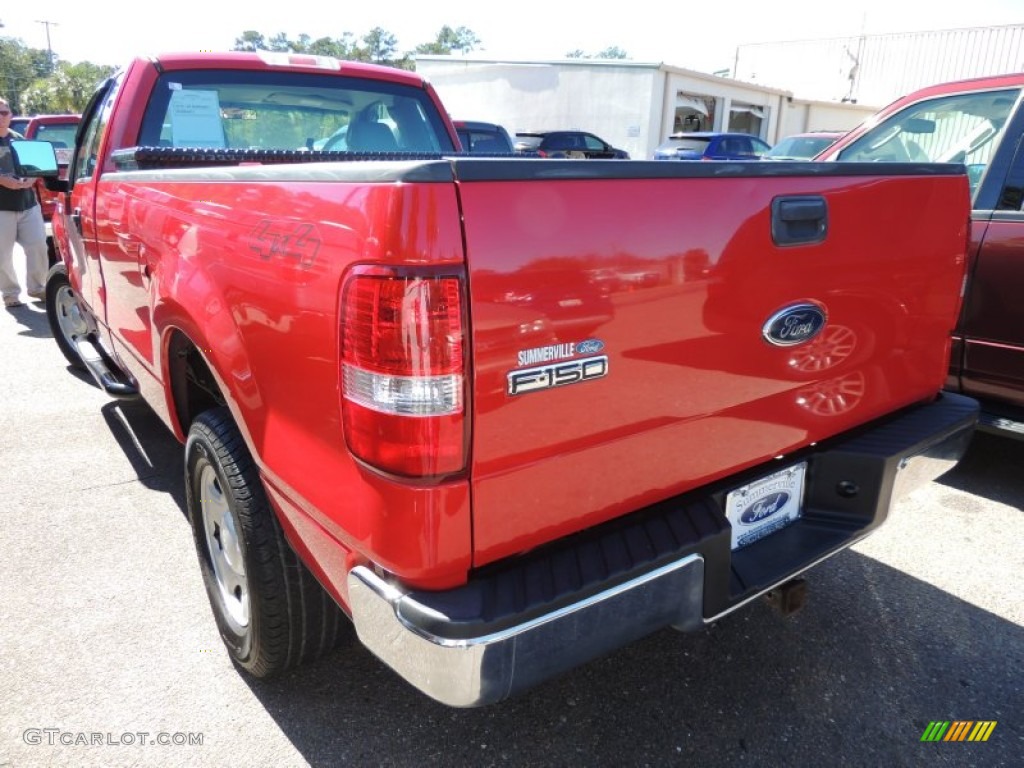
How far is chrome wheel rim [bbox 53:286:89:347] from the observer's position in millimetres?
5543

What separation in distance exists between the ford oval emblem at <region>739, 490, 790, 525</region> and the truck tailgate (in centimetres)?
12

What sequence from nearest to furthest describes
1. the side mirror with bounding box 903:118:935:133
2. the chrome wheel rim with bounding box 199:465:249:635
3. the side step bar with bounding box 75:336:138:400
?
the chrome wheel rim with bounding box 199:465:249:635 → the side step bar with bounding box 75:336:138:400 → the side mirror with bounding box 903:118:935:133

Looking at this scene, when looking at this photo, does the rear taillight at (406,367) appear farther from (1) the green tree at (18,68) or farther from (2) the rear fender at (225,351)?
(1) the green tree at (18,68)

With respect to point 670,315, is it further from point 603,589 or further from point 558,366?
point 603,589

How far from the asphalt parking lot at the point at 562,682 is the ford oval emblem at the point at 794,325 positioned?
1168 mm

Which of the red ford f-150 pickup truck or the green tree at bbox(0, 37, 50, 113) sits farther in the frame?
the green tree at bbox(0, 37, 50, 113)

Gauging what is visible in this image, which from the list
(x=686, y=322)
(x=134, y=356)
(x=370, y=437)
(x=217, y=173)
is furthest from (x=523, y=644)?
(x=134, y=356)

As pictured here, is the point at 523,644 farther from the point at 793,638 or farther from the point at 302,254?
the point at 793,638

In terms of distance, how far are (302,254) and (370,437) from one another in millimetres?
432

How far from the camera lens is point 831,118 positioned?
3306cm

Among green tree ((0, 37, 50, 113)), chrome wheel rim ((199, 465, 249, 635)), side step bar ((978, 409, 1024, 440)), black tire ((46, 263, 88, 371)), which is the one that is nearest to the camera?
chrome wheel rim ((199, 465, 249, 635))

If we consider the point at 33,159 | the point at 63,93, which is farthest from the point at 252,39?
the point at 33,159

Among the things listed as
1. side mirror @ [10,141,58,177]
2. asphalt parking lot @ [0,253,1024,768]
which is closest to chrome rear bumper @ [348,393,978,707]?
asphalt parking lot @ [0,253,1024,768]

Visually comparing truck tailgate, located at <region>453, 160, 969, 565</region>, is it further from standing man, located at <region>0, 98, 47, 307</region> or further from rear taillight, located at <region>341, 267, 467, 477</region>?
standing man, located at <region>0, 98, 47, 307</region>
